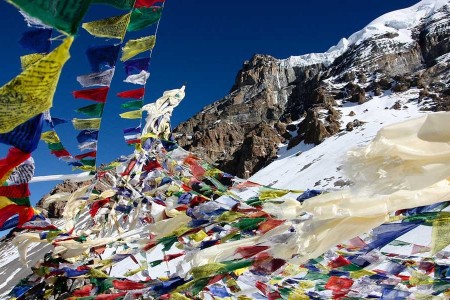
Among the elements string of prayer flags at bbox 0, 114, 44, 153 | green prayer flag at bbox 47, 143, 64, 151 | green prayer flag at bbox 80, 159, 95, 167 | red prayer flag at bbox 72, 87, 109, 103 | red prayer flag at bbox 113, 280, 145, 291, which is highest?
red prayer flag at bbox 72, 87, 109, 103

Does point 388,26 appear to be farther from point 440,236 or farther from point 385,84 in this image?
point 440,236

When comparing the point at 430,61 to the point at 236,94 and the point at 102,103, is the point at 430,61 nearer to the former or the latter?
the point at 236,94

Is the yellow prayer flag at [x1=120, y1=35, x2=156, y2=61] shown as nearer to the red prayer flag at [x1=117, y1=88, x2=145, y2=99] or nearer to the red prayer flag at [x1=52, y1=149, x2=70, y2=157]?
the red prayer flag at [x1=117, y1=88, x2=145, y2=99]

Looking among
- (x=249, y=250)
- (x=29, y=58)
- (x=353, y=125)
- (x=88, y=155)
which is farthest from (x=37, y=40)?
(x=353, y=125)

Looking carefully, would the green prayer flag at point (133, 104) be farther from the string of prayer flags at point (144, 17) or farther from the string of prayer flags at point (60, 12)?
the string of prayer flags at point (60, 12)

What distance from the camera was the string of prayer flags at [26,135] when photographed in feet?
8.30

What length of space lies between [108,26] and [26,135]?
1036 mm

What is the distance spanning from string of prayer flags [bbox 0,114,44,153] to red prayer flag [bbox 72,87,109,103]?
190 cm

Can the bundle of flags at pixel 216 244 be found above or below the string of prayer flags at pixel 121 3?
below

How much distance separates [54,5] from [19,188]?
2569mm

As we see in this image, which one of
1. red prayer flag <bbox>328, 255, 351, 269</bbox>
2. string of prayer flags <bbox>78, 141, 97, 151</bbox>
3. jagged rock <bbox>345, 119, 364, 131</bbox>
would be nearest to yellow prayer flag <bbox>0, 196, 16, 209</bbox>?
string of prayer flags <bbox>78, 141, 97, 151</bbox>

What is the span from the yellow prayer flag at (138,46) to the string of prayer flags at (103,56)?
1117 mm

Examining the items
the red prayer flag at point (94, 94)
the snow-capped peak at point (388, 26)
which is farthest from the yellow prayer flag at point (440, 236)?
the snow-capped peak at point (388, 26)

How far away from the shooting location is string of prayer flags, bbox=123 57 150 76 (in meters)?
5.75
